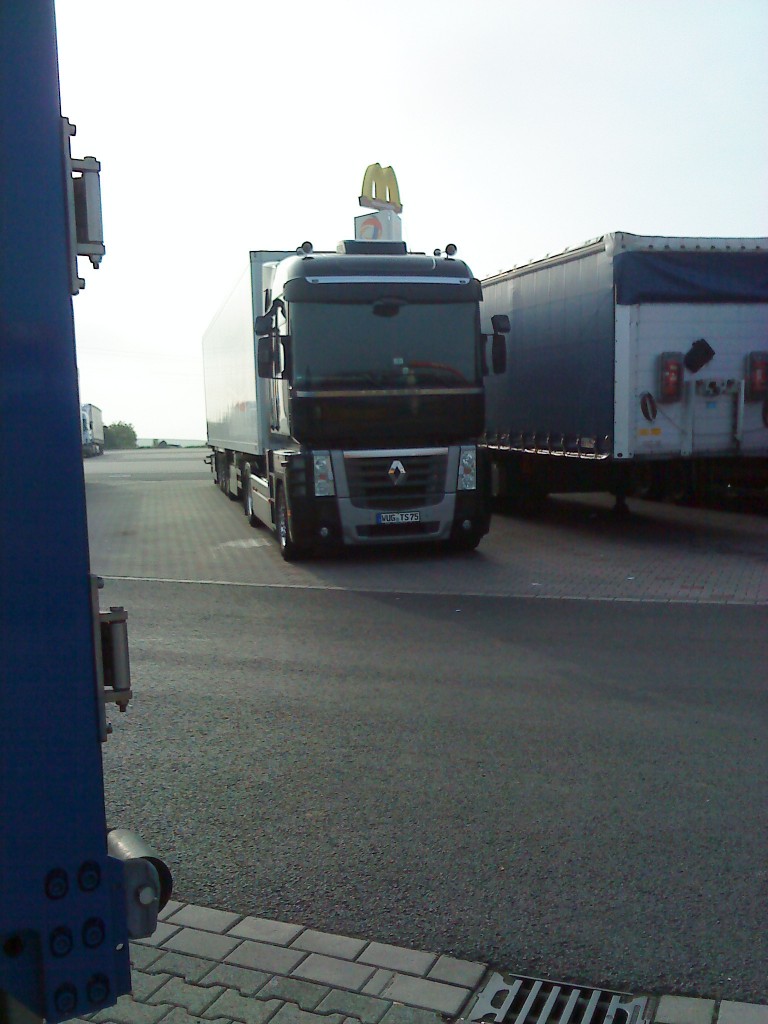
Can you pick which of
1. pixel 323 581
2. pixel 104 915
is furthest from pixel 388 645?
pixel 104 915

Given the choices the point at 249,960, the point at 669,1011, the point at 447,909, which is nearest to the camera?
the point at 669,1011

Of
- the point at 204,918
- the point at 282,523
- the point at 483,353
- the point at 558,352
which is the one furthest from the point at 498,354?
the point at 204,918

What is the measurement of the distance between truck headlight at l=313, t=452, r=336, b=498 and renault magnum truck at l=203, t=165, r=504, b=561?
0.01 meters

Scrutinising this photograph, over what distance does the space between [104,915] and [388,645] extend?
6.14 meters

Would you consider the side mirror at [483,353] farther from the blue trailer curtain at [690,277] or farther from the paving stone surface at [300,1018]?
the paving stone surface at [300,1018]

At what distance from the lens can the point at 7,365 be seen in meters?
2.15

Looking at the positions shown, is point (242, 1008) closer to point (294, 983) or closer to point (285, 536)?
point (294, 983)

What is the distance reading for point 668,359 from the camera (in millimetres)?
13852

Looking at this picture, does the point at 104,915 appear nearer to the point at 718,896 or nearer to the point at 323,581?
the point at 718,896

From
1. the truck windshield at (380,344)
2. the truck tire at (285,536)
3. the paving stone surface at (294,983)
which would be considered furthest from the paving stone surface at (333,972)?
the truck tire at (285,536)

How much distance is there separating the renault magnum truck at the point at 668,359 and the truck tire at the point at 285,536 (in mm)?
4137

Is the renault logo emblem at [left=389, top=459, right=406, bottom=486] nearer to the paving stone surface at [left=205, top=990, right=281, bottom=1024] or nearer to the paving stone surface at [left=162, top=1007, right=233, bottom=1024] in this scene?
the paving stone surface at [left=205, top=990, right=281, bottom=1024]

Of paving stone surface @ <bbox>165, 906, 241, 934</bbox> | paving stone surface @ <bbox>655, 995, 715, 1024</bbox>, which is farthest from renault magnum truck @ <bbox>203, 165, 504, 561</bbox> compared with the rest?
paving stone surface @ <bbox>655, 995, 715, 1024</bbox>

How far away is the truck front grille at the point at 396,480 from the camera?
499 inches
